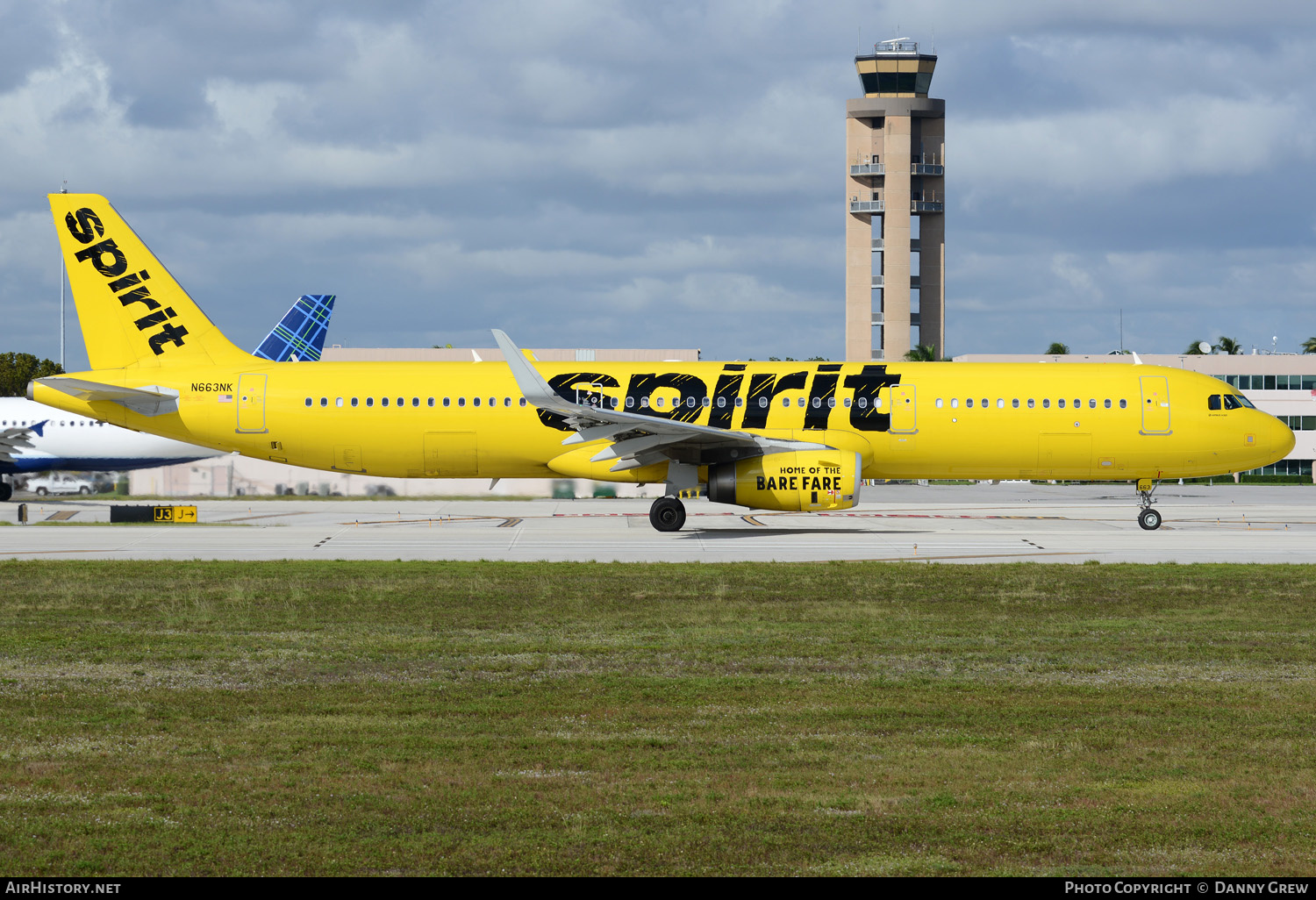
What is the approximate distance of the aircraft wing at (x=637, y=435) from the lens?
30.8 metres

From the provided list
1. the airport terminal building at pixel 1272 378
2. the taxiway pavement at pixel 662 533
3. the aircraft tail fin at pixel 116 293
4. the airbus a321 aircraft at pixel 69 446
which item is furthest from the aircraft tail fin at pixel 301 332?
the airport terminal building at pixel 1272 378

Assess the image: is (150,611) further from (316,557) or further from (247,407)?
(247,407)

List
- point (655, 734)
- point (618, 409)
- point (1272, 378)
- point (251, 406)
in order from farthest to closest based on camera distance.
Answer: point (1272, 378)
point (251, 406)
point (618, 409)
point (655, 734)

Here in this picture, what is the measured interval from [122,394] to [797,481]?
58.8 ft

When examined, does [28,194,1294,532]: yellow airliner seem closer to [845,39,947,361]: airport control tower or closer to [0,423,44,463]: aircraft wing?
[0,423,44,463]: aircraft wing

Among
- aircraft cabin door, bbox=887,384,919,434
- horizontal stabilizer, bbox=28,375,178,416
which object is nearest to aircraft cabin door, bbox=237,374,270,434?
horizontal stabilizer, bbox=28,375,178,416

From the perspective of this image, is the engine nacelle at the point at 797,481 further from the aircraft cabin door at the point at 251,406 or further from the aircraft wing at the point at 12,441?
the aircraft wing at the point at 12,441

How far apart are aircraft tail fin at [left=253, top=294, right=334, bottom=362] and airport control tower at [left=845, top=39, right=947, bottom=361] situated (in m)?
75.7

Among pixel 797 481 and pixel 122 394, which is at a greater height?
pixel 122 394

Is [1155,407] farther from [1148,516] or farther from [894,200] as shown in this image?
[894,200]

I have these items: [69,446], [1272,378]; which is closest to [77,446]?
[69,446]

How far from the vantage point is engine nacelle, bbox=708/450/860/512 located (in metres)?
31.4

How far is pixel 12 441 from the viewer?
2170 inches

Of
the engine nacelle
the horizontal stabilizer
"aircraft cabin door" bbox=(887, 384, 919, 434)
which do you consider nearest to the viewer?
the engine nacelle
